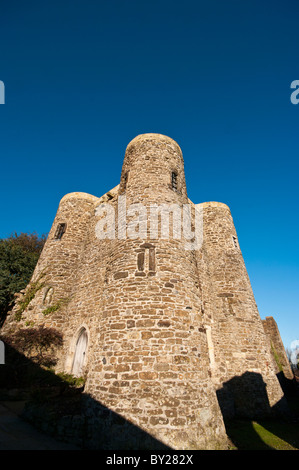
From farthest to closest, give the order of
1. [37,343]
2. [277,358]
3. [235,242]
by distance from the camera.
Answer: [277,358] < [235,242] < [37,343]

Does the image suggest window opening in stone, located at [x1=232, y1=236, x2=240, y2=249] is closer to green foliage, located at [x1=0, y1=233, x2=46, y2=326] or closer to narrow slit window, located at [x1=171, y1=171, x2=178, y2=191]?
narrow slit window, located at [x1=171, y1=171, x2=178, y2=191]

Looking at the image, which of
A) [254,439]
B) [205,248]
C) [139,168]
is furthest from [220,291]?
[139,168]

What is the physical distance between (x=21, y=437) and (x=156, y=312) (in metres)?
4.52

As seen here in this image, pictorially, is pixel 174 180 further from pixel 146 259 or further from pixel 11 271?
pixel 11 271

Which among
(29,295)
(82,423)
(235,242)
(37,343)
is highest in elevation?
(235,242)

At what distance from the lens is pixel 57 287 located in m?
12.8

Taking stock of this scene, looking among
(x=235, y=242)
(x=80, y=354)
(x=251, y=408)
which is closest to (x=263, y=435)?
(x=251, y=408)

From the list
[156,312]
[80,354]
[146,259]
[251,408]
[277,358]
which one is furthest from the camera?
[277,358]

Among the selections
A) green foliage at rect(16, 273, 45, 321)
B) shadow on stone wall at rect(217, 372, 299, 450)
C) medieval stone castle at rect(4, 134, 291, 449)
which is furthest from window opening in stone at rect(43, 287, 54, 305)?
shadow on stone wall at rect(217, 372, 299, 450)

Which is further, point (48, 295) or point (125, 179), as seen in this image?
point (48, 295)

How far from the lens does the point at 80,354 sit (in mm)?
10531

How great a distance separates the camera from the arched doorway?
10.3 m

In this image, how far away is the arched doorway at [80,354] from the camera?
1025 cm
